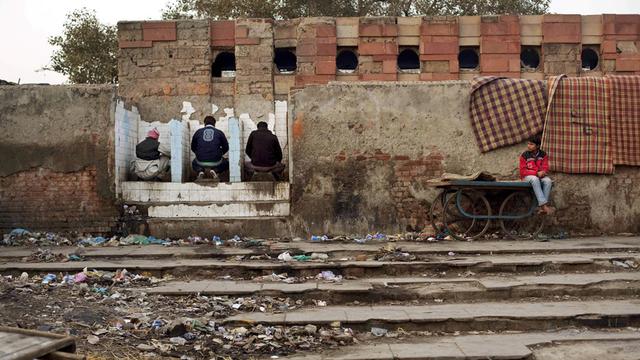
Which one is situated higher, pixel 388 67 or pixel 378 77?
pixel 388 67

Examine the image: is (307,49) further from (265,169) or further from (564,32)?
(564,32)

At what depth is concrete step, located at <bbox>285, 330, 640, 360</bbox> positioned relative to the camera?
A: 4.55 metres

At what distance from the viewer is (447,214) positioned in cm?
925

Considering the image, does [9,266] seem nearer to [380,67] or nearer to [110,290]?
[110,290]

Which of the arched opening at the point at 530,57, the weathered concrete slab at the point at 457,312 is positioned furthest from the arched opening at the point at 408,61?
the weathered concrete slab at the point at 457,312

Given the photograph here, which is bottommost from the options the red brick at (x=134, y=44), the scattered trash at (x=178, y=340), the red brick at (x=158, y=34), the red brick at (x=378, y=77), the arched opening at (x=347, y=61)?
the scattered trash at (x=178, y=340)

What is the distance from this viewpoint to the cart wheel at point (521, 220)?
355 inches

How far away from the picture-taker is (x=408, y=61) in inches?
596

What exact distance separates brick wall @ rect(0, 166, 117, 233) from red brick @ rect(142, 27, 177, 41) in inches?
218

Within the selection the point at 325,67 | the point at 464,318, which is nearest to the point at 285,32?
the point at 325,67

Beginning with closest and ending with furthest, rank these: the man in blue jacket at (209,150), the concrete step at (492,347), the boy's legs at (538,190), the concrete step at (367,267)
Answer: the concrete step at (492,347) → the concrete step at (367,267) → the boy's legs at (538,190) → the man in blue jacket at (209,150)

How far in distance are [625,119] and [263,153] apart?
19.6 ft

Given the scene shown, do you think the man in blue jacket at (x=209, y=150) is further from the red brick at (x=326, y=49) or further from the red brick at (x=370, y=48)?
the red brick at (x=370, y=48)

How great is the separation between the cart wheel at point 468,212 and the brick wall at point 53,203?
5.35 m
